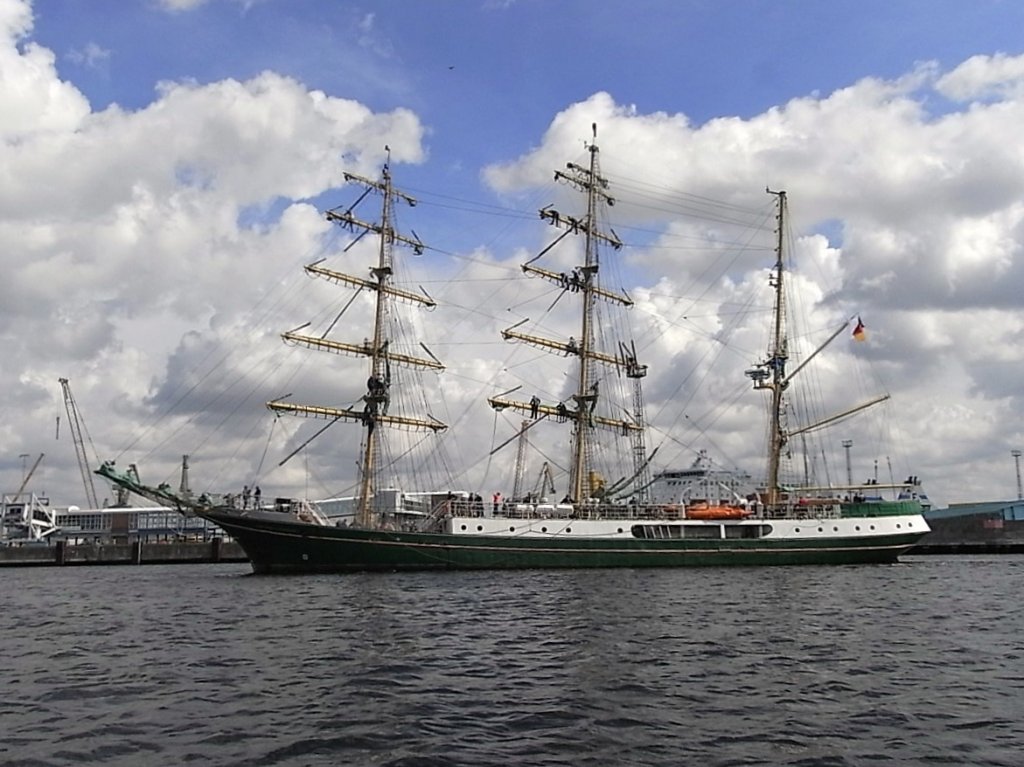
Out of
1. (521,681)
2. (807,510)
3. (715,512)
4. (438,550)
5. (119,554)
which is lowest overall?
(521,681)

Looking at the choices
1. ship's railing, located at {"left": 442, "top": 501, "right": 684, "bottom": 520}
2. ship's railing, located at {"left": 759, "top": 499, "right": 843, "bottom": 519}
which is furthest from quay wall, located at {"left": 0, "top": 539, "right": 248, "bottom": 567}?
ship's railing, located at {"left": 759, "top": 499, "right": 843, "bottom": 519}

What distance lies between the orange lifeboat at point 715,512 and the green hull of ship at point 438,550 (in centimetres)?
226

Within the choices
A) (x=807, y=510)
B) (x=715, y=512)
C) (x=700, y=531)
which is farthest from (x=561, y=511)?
(x=807, y=510)

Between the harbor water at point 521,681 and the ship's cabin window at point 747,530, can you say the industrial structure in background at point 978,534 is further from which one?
the harbor water at point 521,681

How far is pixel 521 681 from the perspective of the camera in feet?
67.4

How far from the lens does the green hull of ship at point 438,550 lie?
55.8 m

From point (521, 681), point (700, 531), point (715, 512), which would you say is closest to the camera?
point (521, 681)

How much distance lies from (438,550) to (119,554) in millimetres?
51706

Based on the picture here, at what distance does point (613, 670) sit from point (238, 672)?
870 centimetres

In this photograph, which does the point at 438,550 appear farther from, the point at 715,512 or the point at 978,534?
the point at 978,534

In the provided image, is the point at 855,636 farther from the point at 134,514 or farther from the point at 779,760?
the point at 134,514

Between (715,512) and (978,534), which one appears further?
(978,534)

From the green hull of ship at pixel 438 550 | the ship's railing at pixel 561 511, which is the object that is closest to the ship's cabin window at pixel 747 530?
the green hull of ship at pixel 438 550

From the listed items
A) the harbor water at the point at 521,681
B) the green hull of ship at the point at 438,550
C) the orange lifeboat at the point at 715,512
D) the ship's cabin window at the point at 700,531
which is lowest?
the harbor water at the point at 521,681
